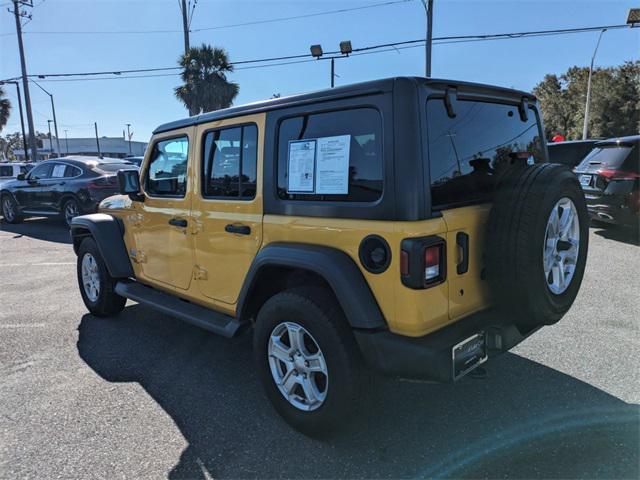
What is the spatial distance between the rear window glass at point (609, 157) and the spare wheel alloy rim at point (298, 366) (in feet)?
22.8

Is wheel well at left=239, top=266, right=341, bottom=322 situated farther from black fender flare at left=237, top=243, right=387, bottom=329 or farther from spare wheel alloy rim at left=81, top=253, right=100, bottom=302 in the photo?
spare wheel alloy rim at left=81, top=253, right=100, bottom=302

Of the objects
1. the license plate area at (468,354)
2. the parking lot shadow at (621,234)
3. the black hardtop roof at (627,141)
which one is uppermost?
the black hardtop roof at (627,141)

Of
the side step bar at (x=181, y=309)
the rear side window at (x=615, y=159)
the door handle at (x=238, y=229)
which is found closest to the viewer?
the door handle at (x=238, y=229)

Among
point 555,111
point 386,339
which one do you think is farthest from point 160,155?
point 555,111

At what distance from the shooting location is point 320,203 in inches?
100

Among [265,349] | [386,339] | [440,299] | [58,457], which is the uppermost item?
[440,299]

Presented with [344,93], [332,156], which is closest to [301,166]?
[332,156]

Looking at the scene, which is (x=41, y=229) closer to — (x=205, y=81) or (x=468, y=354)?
(x=468, y=354)

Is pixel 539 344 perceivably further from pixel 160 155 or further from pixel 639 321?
pixel 160 155

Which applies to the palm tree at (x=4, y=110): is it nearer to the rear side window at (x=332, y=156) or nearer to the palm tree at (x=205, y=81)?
the palm tree at (x=205, y=81)

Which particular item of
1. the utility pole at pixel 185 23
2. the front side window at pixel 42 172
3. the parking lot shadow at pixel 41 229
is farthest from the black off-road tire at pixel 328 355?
the utility pole at pixel 185 23

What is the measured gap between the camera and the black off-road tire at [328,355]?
238 centimetres

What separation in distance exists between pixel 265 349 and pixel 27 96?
86.7ft

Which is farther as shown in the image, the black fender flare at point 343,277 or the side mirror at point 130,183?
the side mirror at point 130,183
